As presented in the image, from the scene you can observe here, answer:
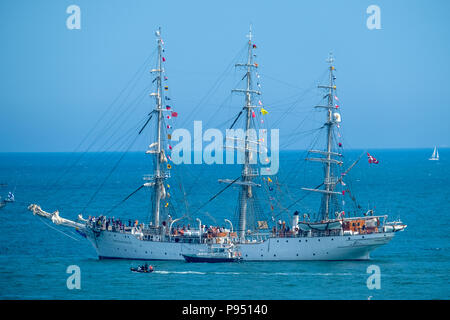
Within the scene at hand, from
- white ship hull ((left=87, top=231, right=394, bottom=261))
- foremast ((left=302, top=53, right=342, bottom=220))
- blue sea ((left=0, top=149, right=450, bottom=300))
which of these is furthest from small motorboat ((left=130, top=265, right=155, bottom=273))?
foremast ((left=302, top=53, right=342, bottom=220))

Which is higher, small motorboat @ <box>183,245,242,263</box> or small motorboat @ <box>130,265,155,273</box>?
small motorboat @ <box>183,245,242,263</box>

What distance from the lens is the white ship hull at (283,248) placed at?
74.6 m

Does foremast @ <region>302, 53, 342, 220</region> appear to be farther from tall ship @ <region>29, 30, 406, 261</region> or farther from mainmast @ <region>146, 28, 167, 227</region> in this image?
mainmast @ <region>146, 28, 167, 227</region>

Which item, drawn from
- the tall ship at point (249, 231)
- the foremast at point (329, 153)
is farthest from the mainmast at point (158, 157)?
the foremast at point (329, 153)

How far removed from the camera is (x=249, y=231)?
7769 centimetres

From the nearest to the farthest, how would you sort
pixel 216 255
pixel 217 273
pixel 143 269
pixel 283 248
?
1. pixel 143 269
2. pixel 217 273
3. pixel 216 255
4. pixel 283 248

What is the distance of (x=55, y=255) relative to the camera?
78.6 metres

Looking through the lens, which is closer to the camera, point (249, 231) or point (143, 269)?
point (143, 269)

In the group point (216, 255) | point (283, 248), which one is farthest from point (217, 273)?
point (283, 248)

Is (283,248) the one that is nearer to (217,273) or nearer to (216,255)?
(216,255)

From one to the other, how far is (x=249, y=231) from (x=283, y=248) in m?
4.64

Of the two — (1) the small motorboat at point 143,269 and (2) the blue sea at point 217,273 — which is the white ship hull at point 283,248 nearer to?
(2) the blue sea at point 217,273

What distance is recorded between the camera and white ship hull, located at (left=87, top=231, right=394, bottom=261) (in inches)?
2938
